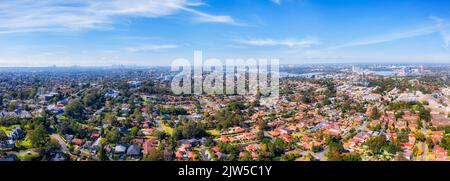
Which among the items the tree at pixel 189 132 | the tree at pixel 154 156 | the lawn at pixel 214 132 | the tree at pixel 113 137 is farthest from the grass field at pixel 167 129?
the tree at pixel 154 156

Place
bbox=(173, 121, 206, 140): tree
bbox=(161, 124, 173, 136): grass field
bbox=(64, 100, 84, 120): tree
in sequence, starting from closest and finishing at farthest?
1. bbox=(173, 121, 206, 140): tree
2. bbox=(161, 124, 173, 136): grass field
3. bbox=(64, 100, 84, 120): tree

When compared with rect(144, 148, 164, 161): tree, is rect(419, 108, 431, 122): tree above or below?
above

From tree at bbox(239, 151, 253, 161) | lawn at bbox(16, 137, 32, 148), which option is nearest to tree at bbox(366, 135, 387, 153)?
tree at bbox(239, 151, 253, 161)

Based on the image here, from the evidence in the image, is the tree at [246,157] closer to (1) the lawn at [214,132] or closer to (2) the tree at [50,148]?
(1) the lawn at [214,132]

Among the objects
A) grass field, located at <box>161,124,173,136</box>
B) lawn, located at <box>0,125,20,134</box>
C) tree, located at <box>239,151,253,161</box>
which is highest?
lawn, located at <box>0,125,20,134</box>

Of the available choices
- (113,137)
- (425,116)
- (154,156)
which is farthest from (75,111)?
(425,116)

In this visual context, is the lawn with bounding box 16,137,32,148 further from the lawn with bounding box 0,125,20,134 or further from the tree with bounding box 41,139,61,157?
the lawn with bounding box 0,125,20,134

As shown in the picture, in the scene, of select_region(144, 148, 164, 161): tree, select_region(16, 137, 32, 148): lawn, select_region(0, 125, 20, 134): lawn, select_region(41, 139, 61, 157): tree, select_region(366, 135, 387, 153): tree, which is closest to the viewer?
select_region(144, 148, 164, 161): tree

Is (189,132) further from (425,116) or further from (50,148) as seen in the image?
(425,116)

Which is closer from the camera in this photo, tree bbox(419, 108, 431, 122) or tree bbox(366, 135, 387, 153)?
tree bbox(366, 135, 387, 153)
